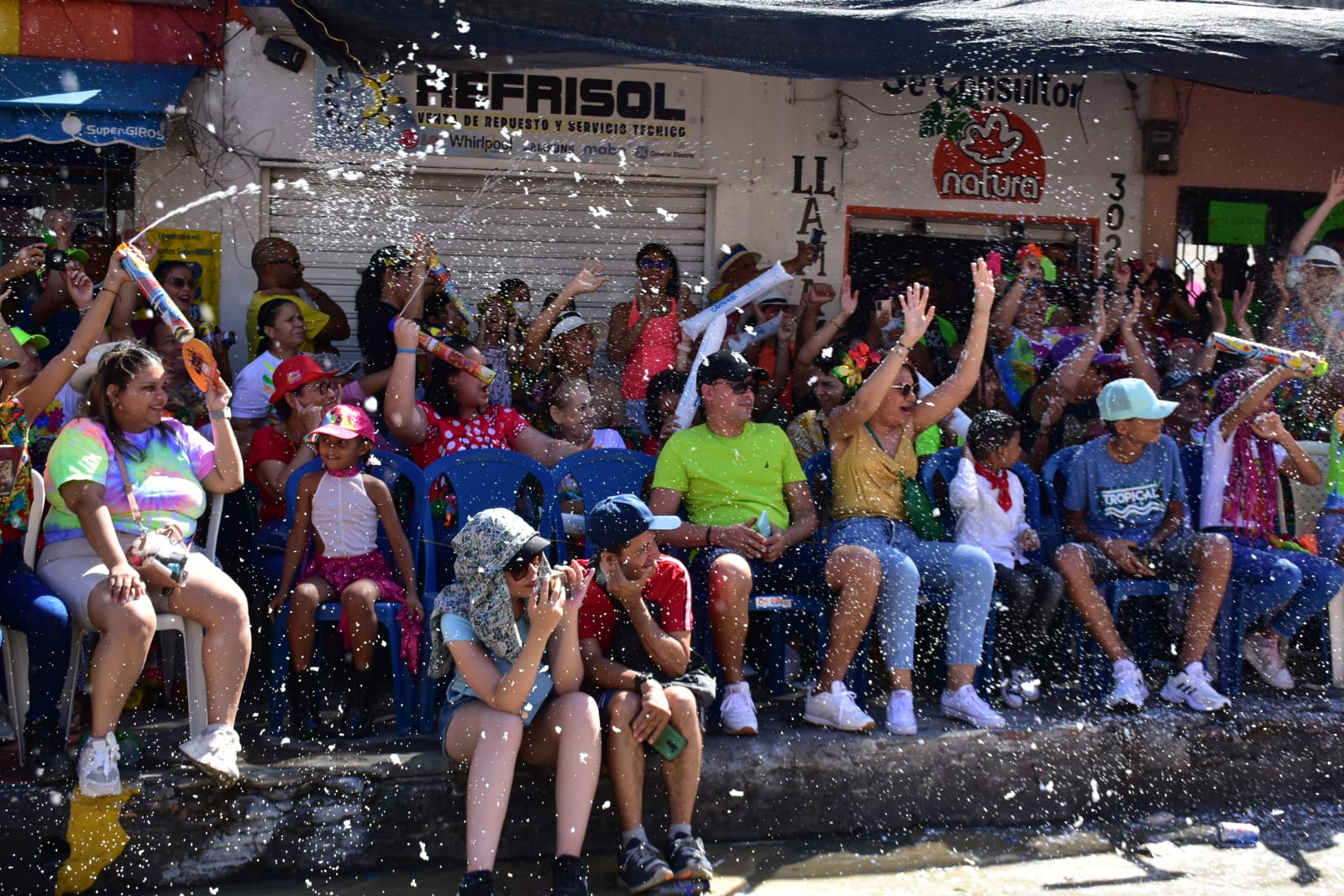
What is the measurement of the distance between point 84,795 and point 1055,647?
4213mm

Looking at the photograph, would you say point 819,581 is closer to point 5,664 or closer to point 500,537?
point 500,537

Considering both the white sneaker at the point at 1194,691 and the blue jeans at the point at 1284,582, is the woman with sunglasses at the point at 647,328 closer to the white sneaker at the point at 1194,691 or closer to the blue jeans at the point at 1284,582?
the white sneaker at the point at 1194,691

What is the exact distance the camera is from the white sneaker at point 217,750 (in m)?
4.87

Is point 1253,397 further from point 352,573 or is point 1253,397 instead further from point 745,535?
point 352,573

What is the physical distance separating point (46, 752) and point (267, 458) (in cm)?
173

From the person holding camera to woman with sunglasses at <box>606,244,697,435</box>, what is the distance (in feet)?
8.81

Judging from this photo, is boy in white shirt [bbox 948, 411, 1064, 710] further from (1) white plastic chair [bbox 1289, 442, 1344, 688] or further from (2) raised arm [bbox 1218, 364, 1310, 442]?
(1) white plastic chair [bbox 1289, 442, 1344, 688]

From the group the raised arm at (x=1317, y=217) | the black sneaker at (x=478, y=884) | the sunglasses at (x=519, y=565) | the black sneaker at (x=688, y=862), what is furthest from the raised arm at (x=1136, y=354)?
the black sneaker at (x=478, y=884)

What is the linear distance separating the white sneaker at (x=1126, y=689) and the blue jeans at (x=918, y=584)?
2.03 feet

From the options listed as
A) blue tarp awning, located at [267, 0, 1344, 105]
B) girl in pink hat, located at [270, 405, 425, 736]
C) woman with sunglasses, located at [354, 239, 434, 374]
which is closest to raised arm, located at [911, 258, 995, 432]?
blue tarp awning, located at [267, 0, 1344, 105]

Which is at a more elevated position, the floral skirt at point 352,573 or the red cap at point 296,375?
the red cap at point 296,375

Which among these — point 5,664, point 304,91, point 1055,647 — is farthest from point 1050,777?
point 304,91

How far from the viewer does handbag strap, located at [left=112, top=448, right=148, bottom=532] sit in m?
5.16

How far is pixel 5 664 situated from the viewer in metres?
5.05
